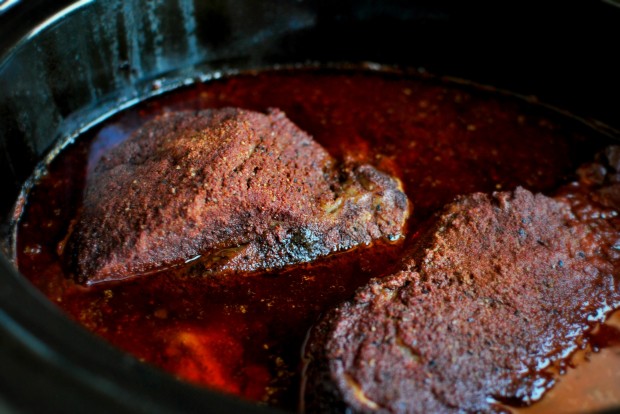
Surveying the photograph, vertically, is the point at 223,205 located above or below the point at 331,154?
above

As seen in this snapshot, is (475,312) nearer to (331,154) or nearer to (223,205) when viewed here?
(223,205)

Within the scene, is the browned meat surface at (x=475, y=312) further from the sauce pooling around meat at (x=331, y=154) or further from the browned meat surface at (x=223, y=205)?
the browned meat surface at (x=223, y=205)

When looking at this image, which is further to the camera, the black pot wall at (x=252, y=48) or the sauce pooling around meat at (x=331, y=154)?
the black pot wall at (x=252, y=48)

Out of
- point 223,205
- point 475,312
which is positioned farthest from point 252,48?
point 475,312

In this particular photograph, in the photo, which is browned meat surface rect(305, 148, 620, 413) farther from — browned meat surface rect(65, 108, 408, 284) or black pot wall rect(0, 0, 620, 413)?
black pot wall rect(0, 0, 620, 413)

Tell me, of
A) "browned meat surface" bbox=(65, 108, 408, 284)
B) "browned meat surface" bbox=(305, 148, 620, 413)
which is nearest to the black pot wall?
"browned meat surface" bbox=(65, 108, 408, 284)

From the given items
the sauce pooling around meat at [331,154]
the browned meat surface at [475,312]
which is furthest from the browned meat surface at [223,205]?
the browned meat surface at [475,312]
